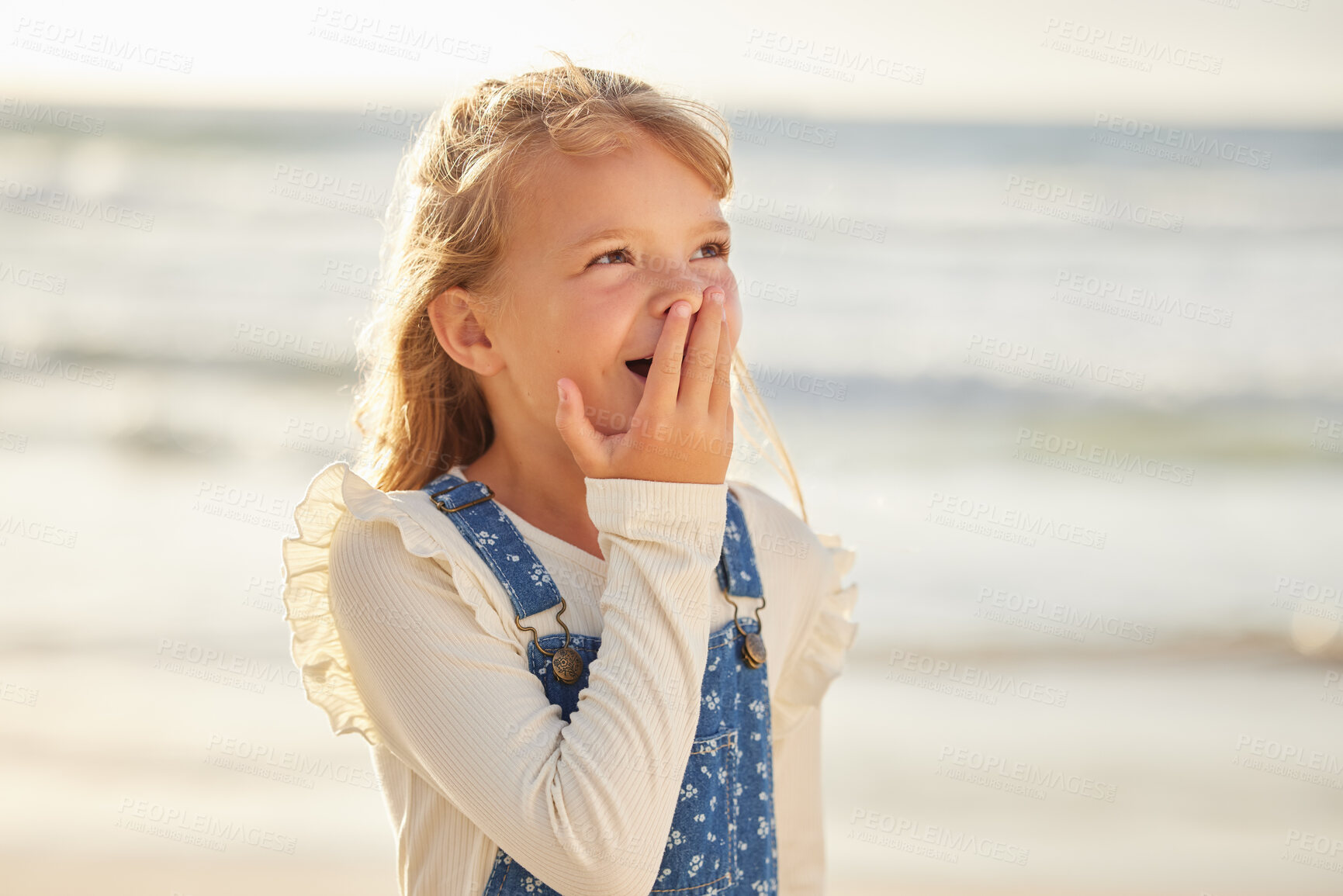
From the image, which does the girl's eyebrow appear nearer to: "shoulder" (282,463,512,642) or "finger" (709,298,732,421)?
"finger" (709,298,732,421)

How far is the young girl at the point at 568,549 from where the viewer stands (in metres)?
1.50

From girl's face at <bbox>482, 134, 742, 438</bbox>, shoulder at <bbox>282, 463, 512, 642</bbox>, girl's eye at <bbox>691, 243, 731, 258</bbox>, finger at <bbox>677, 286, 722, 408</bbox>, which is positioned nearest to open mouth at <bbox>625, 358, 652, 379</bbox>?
girl's face at <bbox>482, 134, 742, 438</bbox>

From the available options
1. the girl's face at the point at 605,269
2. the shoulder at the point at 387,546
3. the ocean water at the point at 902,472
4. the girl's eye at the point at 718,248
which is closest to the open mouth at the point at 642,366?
the girl's face at the point at 605,269

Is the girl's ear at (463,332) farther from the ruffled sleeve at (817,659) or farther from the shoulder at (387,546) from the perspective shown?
the ruffled sleeve at (817,659)

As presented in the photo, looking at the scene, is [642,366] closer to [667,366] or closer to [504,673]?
[667,366]

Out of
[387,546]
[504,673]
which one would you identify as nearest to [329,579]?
[387,546]

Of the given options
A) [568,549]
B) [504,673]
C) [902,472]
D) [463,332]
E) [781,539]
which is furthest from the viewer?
[902,472]

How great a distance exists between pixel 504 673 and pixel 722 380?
0.53 metres

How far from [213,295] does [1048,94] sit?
8.33 m

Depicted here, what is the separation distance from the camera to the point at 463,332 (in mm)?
1895

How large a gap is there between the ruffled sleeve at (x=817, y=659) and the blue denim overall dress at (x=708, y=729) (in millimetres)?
182

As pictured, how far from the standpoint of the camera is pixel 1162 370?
27.8 ft

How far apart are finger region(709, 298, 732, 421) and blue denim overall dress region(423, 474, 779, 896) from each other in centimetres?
31

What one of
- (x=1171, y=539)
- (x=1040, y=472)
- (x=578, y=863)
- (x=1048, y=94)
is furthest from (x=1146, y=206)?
(x=578, y=863)
